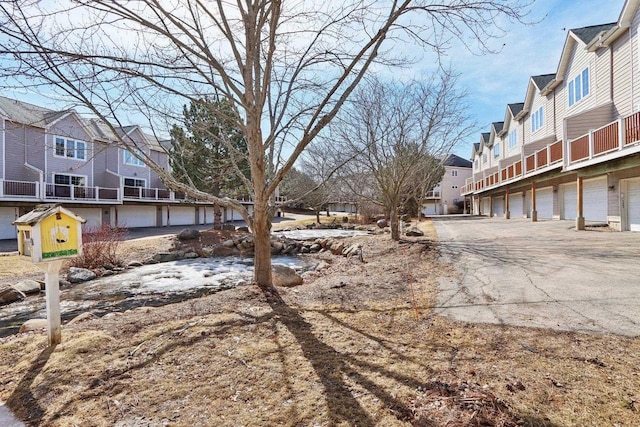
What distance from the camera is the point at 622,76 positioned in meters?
13.6

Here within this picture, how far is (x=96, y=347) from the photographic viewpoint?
11.5 feet

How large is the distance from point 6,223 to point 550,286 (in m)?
25.2

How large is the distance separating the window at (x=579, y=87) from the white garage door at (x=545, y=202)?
5.04 meters

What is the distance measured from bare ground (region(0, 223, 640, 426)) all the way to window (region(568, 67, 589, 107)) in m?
18.2

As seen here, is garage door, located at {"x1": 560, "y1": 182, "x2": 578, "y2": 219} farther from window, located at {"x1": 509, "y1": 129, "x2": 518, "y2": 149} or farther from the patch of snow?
the patch of snow

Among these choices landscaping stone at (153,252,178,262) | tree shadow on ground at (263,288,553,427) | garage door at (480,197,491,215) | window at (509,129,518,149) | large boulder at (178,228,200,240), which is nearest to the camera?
tree shadow on ground at (263,288,553,427)

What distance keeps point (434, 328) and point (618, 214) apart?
13.9 meters

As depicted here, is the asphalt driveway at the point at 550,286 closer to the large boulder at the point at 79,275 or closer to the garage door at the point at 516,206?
the large boulder at the point at 79,275

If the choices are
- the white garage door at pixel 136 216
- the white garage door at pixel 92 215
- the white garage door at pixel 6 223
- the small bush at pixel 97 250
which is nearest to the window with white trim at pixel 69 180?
the white garage door at pixel 92 215

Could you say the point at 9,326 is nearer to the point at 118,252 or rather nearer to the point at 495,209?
the point at 118,252

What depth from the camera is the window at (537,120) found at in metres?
21.9

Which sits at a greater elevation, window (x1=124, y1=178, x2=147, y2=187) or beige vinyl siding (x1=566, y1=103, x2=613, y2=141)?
beige vinyl siding (x1=566, y1=103, x2=613, y2=141)

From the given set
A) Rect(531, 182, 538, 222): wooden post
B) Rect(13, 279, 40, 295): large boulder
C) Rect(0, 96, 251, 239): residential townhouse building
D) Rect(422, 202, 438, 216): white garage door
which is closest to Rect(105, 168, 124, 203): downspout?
Rect(0, 96, 251, 239): residential townhouse building

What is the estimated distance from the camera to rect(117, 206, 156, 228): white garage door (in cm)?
2661
